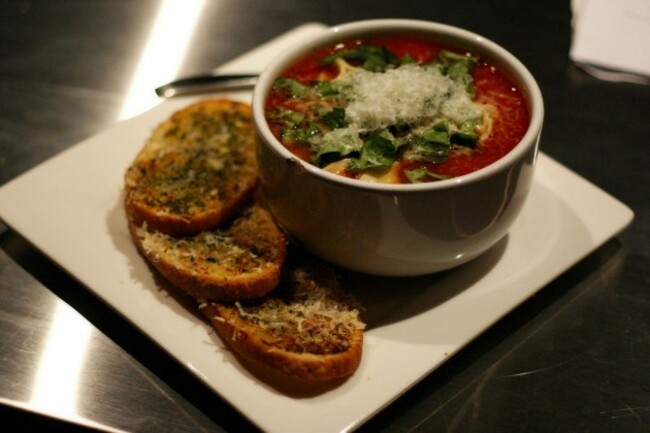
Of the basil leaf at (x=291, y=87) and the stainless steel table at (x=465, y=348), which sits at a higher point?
the basil leaf at (x=291, y=87)

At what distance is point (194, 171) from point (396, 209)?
0.74 m

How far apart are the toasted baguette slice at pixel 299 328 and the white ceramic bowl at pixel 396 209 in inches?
4.0

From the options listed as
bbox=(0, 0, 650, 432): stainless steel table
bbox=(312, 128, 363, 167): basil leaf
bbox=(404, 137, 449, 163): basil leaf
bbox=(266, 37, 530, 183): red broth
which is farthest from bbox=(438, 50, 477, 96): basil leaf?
bbox=(0, 0, 650, 432): stainless steel table

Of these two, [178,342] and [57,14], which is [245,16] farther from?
[178,342]

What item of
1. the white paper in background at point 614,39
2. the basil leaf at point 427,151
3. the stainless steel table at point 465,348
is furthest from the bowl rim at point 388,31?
the white paper in background at point 614,39

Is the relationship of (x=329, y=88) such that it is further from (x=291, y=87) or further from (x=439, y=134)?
(x=439, y=134)

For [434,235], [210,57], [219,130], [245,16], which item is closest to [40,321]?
[219,130]

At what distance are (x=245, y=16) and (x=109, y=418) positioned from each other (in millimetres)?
2330

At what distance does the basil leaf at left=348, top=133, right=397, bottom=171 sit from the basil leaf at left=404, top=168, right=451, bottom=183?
0.06 meters

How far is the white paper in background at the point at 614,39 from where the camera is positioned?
2.95 m

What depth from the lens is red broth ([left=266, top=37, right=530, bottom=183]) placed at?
1.61 m

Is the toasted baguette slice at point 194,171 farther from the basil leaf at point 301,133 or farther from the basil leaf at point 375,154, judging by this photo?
the basil leaf at point 375,154

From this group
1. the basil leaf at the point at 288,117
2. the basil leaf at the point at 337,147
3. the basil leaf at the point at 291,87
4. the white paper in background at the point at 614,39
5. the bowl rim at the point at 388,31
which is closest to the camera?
the bowl rim at the point at 388,31

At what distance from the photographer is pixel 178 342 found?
159cm
